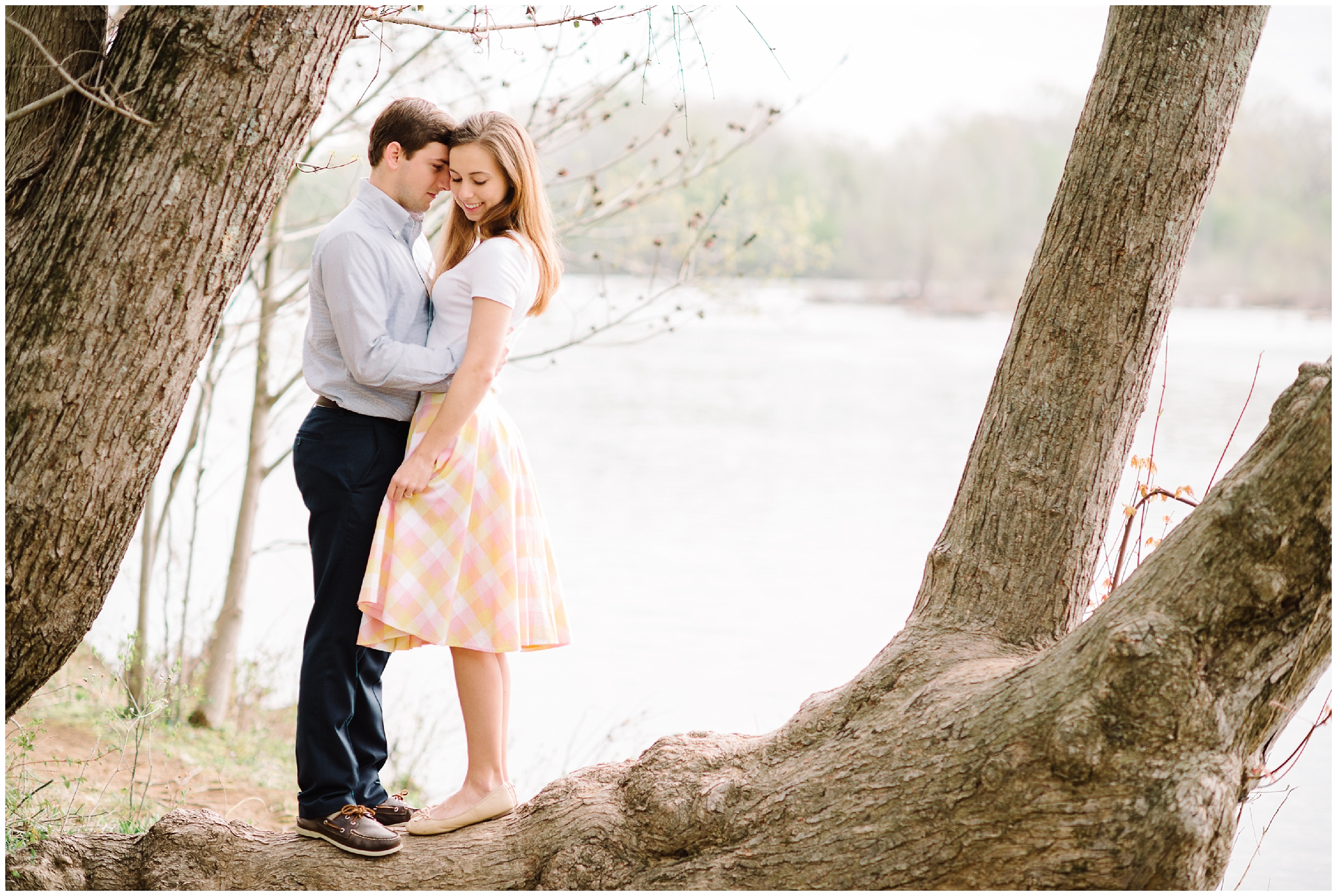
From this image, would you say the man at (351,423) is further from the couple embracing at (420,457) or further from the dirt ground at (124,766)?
the dirt ground at (124,766)

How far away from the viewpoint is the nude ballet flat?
2.29 meters

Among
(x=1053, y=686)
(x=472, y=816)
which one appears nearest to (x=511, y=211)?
(x=472, y=816)

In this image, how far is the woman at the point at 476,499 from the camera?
7.29ft

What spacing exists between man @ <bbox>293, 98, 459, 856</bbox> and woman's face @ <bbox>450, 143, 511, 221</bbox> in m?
0.10

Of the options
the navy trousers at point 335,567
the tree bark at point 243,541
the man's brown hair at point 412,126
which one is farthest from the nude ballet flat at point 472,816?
the tree bark at point 243,541

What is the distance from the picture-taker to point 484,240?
228cm

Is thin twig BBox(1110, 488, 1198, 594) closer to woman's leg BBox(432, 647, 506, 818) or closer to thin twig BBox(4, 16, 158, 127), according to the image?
woman's leg BBox(432, 647, 506, 818)

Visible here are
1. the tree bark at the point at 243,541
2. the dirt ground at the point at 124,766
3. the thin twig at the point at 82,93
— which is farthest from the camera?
the tree bark at the point at 243,541

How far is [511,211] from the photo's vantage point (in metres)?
2.30

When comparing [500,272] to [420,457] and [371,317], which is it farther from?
[420,457]

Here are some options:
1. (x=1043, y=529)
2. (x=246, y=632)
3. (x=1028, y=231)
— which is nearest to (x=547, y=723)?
(x=246, y=632)

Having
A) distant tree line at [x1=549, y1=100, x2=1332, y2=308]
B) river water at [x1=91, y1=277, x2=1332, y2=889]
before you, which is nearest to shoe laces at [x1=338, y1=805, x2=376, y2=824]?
river water at [x1=91, y1=277, x2=1332, y2=889]

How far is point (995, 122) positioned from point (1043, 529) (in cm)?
→ 1683

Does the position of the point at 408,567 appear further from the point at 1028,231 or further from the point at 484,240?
the point at 1028,231
